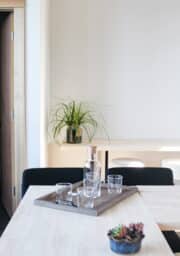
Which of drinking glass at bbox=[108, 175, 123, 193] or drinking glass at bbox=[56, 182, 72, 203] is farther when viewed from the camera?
drinking glass at bbox=[108, 175, 123, 193]

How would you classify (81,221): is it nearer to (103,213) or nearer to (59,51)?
(103,213)

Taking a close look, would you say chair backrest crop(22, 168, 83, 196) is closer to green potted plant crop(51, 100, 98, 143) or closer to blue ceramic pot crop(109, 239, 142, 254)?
blue ceramic pot crop(109, 239, 142, 254)

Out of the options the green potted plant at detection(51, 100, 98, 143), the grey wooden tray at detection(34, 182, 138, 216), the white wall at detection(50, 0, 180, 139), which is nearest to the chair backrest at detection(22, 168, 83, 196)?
the grey wooden tray at detection(34, 182, 138, 216)

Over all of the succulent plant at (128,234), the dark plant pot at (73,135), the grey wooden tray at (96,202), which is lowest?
the grey wooden tray at (96,202)

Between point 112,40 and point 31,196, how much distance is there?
296 centimetres

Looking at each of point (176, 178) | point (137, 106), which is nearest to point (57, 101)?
point (137, 106)

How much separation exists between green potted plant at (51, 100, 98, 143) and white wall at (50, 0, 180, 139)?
131mm

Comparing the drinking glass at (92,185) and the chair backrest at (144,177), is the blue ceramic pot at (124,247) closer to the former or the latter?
the drinking glass at (92,185)

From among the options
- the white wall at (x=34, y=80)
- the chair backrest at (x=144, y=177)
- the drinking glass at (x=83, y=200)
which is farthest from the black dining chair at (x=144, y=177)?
the white wall at (x=34, y=80)

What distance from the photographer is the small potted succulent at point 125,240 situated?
1.45m

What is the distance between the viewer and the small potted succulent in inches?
57.0

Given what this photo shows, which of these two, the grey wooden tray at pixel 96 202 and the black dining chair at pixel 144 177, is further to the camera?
the black dining chair at pixel 144 177

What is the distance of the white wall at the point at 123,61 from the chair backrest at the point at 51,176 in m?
2.14

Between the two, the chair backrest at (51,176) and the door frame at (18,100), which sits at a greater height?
the door frame at (18,100)
